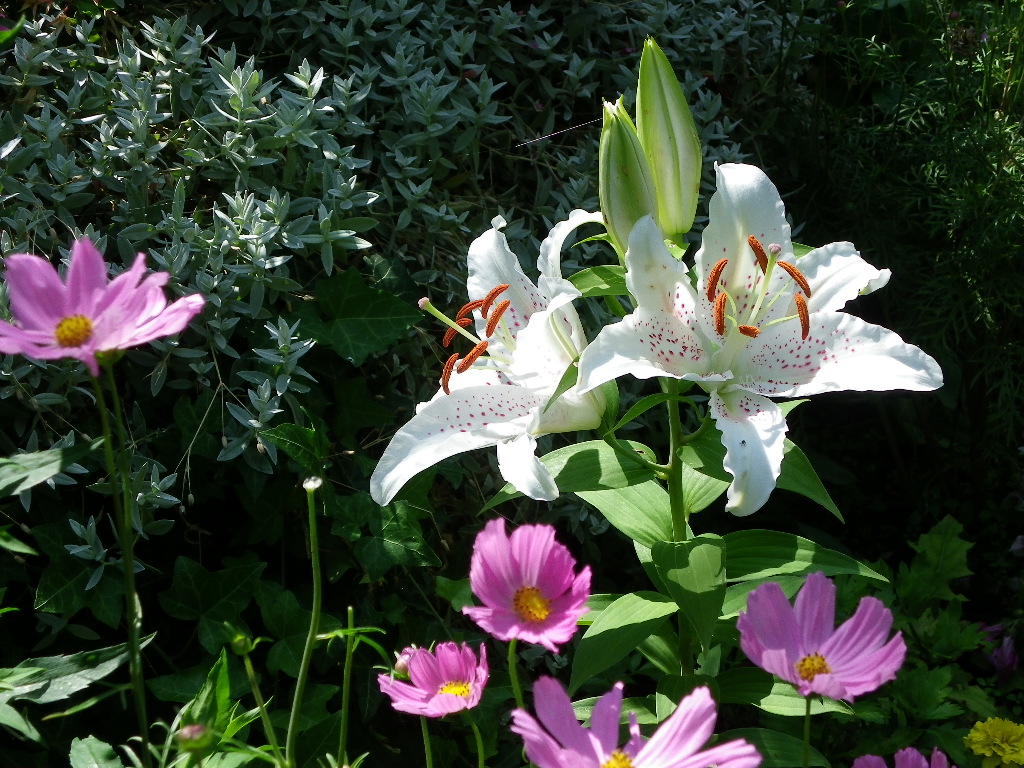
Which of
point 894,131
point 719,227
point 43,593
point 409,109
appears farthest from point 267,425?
point 894,131

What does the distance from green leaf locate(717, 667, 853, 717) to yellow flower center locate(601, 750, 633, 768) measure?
49 cm

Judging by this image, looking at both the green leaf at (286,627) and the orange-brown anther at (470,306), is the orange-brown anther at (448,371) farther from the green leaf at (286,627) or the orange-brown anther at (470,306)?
the green leaf at (286,627)

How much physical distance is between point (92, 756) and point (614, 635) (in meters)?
0.49

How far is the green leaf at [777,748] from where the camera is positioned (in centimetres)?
103

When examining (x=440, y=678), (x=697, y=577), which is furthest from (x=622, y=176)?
(x=440, y=678)

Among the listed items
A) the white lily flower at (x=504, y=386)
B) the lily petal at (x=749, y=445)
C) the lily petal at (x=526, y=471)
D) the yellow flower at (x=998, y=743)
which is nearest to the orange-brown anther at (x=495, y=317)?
the white lily flower at (x=504, y=386)

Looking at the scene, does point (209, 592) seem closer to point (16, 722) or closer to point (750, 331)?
point (16, 722)

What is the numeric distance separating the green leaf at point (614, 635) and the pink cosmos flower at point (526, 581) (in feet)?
0.80

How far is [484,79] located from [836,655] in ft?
3.92

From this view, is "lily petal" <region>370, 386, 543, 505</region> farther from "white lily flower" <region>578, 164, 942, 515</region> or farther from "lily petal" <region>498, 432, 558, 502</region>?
"white lily flower" <region>578, 164, 942, 515</region>

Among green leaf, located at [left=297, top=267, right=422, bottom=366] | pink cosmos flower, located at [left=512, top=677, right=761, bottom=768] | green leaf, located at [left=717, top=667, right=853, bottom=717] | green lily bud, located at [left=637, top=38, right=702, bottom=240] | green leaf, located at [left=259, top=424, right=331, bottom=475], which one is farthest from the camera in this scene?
green leaf, located at [left=297, top=267, right=422, bottom=366]

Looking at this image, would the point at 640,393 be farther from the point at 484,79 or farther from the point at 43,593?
the point at 43,593

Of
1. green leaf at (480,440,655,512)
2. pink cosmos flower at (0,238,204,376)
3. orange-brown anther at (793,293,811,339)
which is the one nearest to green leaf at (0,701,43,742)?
pink cosmos flower at (0,238,204,376)

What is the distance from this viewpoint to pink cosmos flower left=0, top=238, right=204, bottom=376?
24.9 inches
